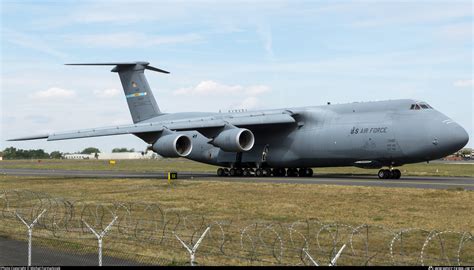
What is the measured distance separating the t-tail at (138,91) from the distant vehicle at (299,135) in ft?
0.28

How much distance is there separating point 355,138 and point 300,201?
1421cm

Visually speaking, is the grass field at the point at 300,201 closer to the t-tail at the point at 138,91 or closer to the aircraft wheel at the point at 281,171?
the aircraft wheel at the point at 281,171

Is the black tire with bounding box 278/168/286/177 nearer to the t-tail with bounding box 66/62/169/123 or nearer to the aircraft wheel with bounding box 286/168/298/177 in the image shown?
the aircraft wheel with bounding box 286/168/298/177

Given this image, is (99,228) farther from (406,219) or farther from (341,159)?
(341,159)

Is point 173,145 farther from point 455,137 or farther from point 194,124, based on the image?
point 455,137

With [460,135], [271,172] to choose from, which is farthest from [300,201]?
[271,172]

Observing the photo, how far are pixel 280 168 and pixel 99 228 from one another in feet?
92.8

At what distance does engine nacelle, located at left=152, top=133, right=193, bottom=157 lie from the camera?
43.0 m

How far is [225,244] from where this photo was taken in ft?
55.4

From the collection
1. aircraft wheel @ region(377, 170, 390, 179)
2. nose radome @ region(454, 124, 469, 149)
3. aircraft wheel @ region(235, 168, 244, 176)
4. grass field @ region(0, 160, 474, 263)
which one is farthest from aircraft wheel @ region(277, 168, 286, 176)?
nose radome @ region(454, 124, 469, 149)

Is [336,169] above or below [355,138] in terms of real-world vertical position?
Answer: below

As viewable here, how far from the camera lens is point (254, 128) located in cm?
4684

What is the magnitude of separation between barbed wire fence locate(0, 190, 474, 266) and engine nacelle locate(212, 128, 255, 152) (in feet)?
68.2

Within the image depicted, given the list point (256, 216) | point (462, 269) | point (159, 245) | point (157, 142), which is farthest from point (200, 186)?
point (462, 269)
